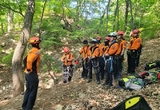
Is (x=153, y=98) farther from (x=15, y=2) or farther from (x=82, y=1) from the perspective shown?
(x=82, y=1)

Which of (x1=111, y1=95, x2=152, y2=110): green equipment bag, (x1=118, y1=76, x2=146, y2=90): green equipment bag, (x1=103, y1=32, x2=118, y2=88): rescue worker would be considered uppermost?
(x1=103, y1=32, x2=118, y2=88): rescue worker

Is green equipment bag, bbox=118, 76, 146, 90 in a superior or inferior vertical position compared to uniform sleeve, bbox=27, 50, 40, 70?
inferior

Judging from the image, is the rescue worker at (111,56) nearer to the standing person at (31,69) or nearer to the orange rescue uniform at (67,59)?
the orange rescue uniform at (67,59)

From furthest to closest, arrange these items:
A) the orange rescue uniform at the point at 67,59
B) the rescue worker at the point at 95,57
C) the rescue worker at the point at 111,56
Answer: the orange rescue uniform at the point at 67,59, the rescue worker at the point at 95,57, the rescue worker at the point at 111,56

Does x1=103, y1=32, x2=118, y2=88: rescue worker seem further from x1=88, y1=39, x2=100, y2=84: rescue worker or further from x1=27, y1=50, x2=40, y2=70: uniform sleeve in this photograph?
x1=27, y1=50, x2=40, y2=70: uniform sleeve

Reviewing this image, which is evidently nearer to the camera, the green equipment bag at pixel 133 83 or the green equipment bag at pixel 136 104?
the green equipment bag at pixel 136 104

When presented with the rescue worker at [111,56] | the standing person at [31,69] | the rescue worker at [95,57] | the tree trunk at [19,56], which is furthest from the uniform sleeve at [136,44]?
the standing person at [31,69]

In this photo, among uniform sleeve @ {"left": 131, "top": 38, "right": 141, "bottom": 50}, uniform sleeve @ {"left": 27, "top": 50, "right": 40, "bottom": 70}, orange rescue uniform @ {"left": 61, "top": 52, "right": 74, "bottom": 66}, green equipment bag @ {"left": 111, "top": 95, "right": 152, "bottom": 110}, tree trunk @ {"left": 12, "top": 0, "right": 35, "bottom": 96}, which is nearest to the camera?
green equipment bag @ {"left": 111, "top": 95, "right": 152, "bottom": 110}

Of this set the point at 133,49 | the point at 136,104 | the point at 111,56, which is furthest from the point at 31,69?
the point at 133,49

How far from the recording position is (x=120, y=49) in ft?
27.0

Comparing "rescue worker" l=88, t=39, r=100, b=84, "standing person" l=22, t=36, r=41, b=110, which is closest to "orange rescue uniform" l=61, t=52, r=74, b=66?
"rescue worker" l=88, t=39, r=100, b=84

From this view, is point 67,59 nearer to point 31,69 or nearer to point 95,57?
point 95,57

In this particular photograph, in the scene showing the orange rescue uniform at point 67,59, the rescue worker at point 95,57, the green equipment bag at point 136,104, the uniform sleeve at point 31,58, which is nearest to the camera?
the green equipment bag at point 136,104

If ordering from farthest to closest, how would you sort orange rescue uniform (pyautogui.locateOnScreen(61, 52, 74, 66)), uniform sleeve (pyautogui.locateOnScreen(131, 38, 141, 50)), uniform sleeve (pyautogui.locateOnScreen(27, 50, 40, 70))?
orange rescue uniform (pyautogui.locateOnScreen(61, 52, 74, 66)) < uniform sleeve (pyautogui.locateOnScreen(131, 38, 141, 50)) < uniform sleeve (pyautogui.locateOnScreen(27, 50, 40, 70))
